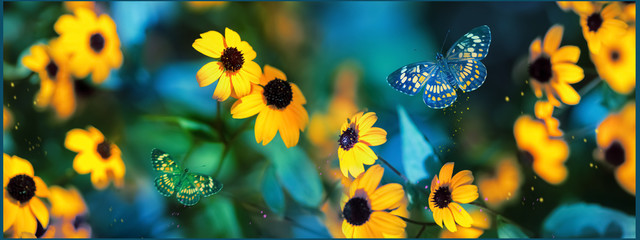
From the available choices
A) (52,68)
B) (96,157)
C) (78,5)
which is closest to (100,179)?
(96,157)

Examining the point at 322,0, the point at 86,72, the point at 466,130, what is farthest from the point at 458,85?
the point at 86,72

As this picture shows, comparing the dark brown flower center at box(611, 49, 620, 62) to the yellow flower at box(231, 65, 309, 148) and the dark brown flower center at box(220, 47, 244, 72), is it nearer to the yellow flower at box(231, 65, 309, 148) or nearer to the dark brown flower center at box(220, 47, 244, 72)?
the yellow flower at box(231, 65, 309, 148)

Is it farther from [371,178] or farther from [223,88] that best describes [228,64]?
[371,178]

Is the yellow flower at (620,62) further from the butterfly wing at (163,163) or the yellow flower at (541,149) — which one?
the butterfly wing at (163,163)

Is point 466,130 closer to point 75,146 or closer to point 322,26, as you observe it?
point 322,26

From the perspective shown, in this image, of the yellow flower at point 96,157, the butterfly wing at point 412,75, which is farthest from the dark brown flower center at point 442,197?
the yellow flower at point 96,157

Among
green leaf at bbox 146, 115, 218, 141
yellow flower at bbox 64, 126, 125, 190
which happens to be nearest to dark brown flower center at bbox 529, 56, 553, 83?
green leaf at bbox 146, 115, 218, 141
